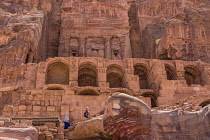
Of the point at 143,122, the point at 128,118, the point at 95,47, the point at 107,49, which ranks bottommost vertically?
the point at 143,122

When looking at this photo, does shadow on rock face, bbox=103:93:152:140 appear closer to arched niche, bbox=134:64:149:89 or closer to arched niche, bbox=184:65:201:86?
arched niche, bbox=134:64:149:89

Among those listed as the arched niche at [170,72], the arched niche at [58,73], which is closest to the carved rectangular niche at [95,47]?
the arched niche at [58,73]

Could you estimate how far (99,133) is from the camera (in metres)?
11.4

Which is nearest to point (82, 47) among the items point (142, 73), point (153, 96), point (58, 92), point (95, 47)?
point (95, 47)

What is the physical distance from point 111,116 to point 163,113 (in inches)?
76.2

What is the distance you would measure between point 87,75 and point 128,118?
22666 millimetres

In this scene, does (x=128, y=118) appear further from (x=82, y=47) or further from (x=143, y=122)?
(x=82, y=47)

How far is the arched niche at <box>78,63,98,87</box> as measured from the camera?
30.3m

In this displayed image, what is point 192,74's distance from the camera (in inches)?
1248

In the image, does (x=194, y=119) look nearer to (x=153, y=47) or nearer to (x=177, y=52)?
(x=177, y=52)

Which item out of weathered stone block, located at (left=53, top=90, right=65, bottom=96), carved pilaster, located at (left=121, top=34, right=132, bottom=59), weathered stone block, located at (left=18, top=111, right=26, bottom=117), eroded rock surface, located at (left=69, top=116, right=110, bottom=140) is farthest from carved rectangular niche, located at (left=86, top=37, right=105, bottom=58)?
eroded rock surface, located at (left=69, top=116, right=110, bottom=140)

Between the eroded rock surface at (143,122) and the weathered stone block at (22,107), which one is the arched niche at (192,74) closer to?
the weathered stone block at (22,107)

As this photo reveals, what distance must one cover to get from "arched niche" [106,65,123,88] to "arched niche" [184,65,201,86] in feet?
24.1

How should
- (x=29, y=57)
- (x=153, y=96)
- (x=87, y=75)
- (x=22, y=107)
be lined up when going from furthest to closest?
(x=29, y=57), (x=87, y=75), (x=153, y=96), (x=22, y=107)
